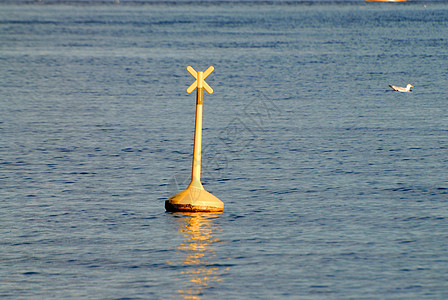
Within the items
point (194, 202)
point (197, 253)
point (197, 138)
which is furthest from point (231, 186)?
point (197, 253)

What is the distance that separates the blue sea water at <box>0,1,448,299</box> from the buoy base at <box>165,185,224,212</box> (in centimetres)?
37

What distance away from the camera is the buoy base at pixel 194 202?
27297mm

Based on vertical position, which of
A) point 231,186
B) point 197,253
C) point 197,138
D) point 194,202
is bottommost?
point 197,253

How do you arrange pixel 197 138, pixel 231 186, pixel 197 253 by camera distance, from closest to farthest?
pixel 197 253 → pixel 197 138 → pixel 231 186

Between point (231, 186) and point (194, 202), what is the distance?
5963 millimetres

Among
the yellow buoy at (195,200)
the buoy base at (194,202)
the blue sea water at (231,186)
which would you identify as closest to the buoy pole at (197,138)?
the yellow buoy at (195,200)

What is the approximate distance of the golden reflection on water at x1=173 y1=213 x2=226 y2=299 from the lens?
20.6 meters

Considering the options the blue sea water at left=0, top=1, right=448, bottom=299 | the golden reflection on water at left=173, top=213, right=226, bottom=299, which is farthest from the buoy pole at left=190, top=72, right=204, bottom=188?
the blue sea water at left=0, top=1, right=448, bottom=299

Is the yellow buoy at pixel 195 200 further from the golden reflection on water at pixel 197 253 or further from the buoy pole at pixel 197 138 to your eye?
the golden reflection on water at pixel 197 253

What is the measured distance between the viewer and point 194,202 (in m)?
27.4

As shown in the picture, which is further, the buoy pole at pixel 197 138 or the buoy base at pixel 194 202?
the buoy base at pixel 194 202

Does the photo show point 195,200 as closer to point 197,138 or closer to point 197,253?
point 197,138

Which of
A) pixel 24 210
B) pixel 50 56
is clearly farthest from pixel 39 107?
pixel 50 56

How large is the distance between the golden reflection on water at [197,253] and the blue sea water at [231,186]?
0.07 metres
